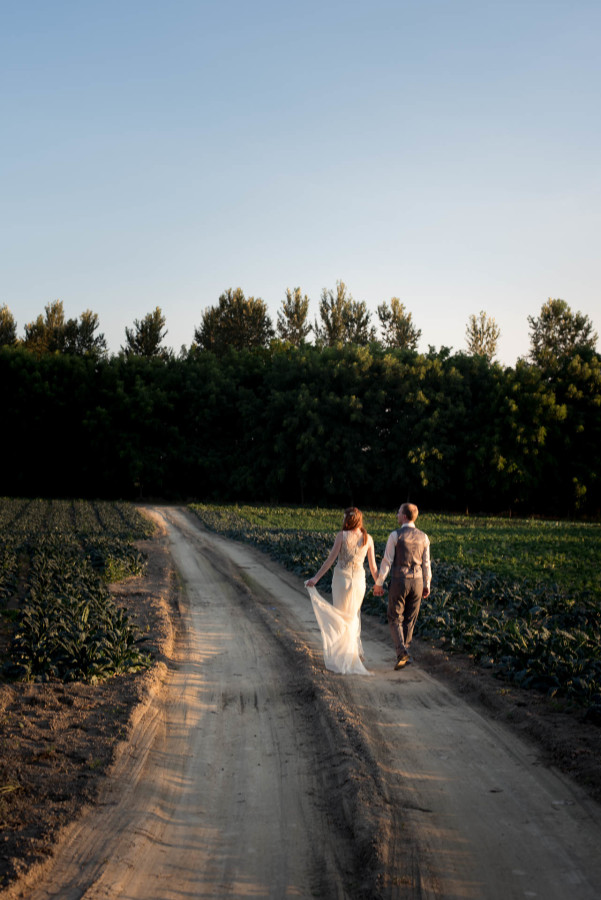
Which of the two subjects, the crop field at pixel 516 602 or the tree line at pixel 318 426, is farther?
the tree line at pixel 318 426

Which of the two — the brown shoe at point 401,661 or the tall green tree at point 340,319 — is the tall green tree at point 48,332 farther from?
the brown shoe at point 401,661

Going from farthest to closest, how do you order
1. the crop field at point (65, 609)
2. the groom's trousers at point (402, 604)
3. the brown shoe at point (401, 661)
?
the brown shoe at point (401, 661) → the groom's trousers at point (402, 604) → the crop field at point (65, 609)

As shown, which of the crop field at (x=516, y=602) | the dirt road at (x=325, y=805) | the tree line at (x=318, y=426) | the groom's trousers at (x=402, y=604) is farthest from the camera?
the tree line at (x=318, y=426)

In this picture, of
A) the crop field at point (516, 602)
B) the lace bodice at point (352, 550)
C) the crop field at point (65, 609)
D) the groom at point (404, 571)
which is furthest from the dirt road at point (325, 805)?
the lace bodice at point (352, 550)

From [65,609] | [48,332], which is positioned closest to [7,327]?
[48,332]

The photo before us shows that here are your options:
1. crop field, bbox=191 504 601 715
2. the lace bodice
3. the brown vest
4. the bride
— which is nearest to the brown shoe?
the bride

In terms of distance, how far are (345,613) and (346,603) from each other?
15 centimetres

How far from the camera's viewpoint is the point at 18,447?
197ft

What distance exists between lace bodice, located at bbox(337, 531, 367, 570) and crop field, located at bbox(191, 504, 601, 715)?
2.14 meters

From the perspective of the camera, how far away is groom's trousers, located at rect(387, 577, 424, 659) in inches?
363

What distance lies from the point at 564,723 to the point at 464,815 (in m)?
2.42

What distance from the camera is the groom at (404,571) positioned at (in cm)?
916

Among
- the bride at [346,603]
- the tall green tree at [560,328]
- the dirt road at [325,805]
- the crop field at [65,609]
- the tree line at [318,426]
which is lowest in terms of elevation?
the dirt road at [325,805]

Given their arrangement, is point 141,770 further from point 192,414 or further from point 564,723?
point 192,414
